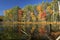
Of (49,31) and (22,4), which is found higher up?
(22,4)

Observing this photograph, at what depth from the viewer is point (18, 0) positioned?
22.3 feet

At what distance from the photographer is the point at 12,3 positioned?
6.76m

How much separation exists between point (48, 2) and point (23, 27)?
82 cm

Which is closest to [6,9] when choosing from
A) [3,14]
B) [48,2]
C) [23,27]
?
[3,14]

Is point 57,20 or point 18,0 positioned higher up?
point 18,0

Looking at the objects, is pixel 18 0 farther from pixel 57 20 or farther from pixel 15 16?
pixel 57 20

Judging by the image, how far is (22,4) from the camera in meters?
6.75

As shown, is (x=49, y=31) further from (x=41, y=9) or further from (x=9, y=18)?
(x=9, y=18)

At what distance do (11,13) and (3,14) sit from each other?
7.3 inches

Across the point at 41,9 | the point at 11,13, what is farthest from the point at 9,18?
the point at 41,9

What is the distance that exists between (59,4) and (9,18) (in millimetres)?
1205

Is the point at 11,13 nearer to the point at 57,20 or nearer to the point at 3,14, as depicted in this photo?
the point at 3,14

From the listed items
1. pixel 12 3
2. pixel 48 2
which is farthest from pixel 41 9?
pixel 12 3

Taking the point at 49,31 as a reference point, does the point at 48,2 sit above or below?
above
